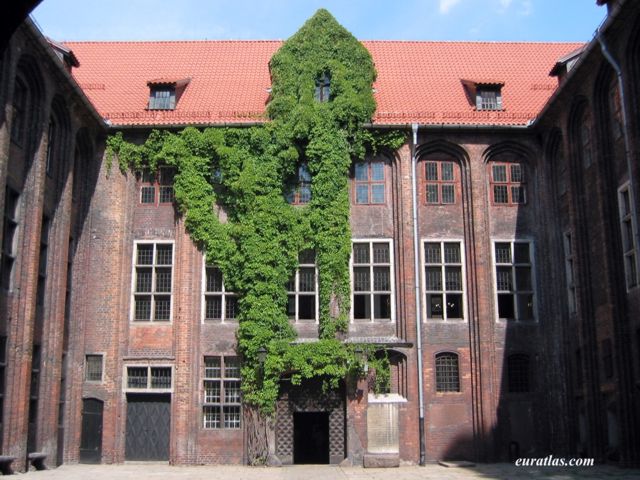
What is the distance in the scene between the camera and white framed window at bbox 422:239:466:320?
2397cm

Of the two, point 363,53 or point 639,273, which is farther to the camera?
point 363,53

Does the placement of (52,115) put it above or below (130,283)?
above

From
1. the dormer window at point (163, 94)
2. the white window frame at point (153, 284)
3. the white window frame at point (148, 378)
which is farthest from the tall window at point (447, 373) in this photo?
the dormer window at point (163, 94)

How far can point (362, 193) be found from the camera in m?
24.8

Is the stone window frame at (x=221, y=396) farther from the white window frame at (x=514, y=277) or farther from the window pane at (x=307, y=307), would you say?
the white window frame at (x=514, y=277)

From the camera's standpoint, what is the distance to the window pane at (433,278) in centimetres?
2414

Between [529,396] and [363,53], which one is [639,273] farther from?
[363,53]

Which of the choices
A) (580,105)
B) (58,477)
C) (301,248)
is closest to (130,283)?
(301,248)

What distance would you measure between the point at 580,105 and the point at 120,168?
14.4 metres

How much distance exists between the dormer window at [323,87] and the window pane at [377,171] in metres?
2.74

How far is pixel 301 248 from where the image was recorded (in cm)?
2364

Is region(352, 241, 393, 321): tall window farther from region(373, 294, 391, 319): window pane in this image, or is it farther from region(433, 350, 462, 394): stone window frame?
region(433, 350, 462, 394): stone window frame

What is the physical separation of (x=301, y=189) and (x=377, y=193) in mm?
2481

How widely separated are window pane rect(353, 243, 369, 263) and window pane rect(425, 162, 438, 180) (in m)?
3.17
